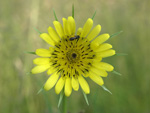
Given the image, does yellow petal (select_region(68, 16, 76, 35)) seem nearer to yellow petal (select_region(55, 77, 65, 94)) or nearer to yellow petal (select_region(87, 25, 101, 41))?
yellow petal (select_region(87, 25, 101, 41))

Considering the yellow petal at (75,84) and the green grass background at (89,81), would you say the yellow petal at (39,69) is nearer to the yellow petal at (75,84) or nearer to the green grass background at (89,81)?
the yellow petal at (75,84)

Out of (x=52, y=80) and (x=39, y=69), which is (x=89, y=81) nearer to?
(x=52, y=80)

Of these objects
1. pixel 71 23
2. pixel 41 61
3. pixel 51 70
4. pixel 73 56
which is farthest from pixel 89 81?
pixel 71 23

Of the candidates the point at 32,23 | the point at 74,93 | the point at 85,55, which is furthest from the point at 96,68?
the point at 32,23

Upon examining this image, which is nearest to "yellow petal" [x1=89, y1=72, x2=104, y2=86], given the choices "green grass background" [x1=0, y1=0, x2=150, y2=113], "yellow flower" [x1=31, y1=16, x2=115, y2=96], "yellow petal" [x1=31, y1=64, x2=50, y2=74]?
"yellow flower" [x1=31, y1=16, x2=115, y2=96]

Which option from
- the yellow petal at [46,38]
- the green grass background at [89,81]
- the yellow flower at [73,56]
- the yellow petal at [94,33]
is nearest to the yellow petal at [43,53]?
the yellow flower at [73,56]
